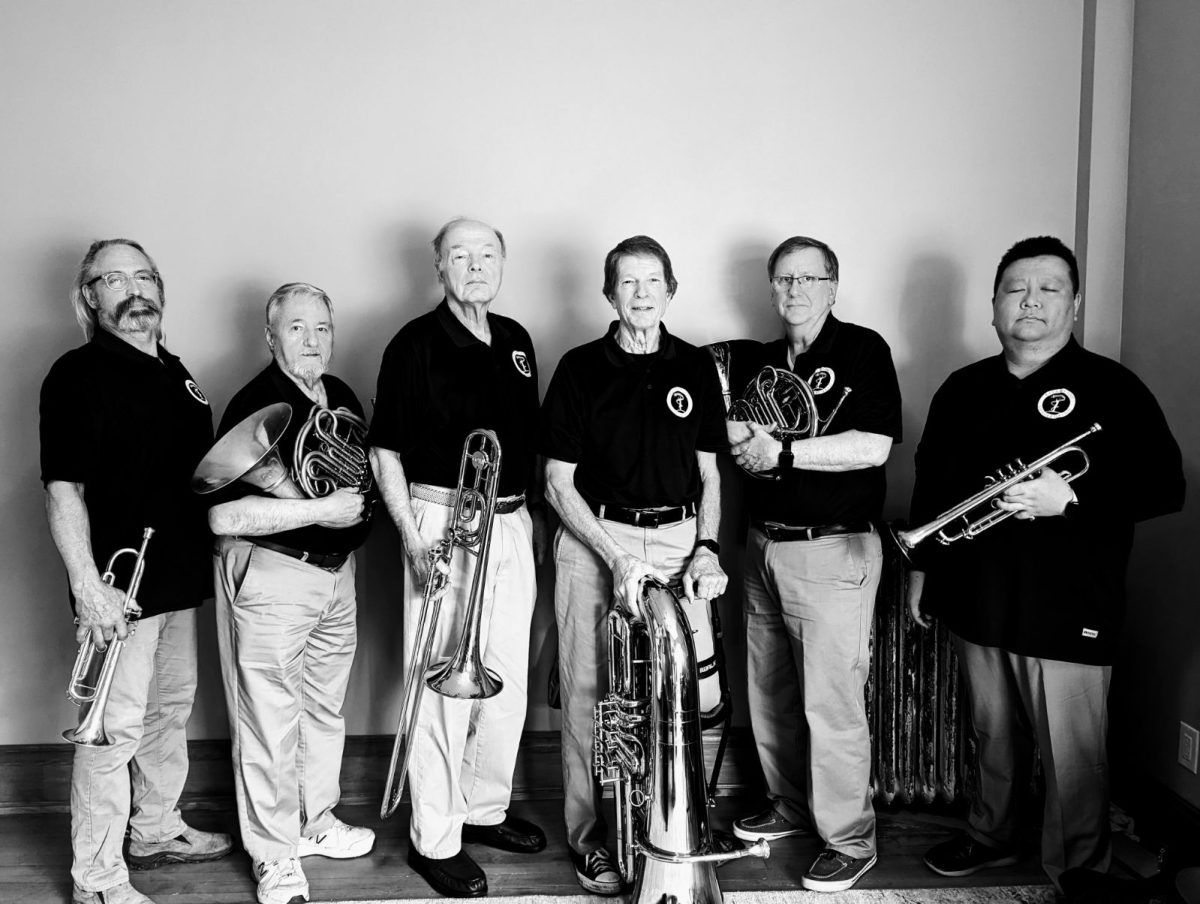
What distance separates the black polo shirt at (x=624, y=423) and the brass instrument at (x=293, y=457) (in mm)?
631

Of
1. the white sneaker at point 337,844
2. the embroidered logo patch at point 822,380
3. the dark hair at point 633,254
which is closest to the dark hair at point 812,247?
the embroidered logo patch at point 822,380

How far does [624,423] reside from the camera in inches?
104

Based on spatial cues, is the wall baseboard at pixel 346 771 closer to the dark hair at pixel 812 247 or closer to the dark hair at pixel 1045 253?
the dark hair at pixel 812 247

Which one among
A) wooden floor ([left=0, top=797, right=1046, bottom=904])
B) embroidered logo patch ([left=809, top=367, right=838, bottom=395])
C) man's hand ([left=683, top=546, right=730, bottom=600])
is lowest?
wooden floor ([left=0, top=797, right=1046, bottom=904])

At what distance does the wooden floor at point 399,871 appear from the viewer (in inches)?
105

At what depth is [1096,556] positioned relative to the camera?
2.47 m

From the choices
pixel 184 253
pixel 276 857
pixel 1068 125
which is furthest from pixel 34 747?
pixel 1068 125

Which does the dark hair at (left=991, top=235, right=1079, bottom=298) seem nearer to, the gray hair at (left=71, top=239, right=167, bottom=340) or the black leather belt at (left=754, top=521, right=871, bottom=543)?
the black leather belt at (left=754, top=521, right=871, bottom=543)

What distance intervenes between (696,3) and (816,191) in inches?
34.5

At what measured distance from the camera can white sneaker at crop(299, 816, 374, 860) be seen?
112 inches

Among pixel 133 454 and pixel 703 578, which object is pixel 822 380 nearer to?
pixel 703 578

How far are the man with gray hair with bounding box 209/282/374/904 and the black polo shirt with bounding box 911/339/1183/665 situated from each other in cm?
201

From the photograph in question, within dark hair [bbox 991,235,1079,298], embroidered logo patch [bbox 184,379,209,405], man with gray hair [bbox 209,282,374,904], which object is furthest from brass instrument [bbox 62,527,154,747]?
dark hair [bbox 991,235,1079,298]

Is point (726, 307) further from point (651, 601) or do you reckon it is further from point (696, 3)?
point (651, 601)
